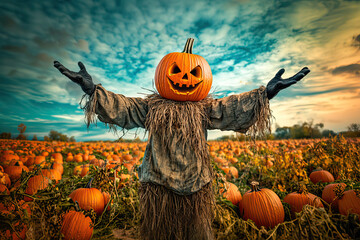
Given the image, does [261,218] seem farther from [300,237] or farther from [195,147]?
[195,147]

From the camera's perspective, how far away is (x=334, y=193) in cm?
300

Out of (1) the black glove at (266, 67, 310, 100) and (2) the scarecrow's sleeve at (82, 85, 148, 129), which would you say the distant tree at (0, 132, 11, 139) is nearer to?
(2) the scarecrow's sleeve at (82, 85, 148, 129)

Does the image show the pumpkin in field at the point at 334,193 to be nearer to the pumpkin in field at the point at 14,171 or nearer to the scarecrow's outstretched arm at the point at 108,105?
the scarecrow's outstretched arm at the point at 108,105

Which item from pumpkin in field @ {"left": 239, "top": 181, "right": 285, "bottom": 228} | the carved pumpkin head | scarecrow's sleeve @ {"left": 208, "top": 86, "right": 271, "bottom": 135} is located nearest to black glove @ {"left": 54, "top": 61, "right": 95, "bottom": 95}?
Answer: the carved pumpkin head

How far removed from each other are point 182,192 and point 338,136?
20.1ft

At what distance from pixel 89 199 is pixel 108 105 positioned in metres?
1.68

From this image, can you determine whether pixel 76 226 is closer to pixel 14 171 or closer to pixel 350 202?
→ pixel 14 171

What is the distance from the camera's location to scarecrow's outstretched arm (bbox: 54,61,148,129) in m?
2.16

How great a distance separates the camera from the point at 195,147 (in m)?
2.31

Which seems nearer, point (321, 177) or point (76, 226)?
point (76, 226)

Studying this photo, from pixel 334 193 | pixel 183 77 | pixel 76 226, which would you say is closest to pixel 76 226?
pixel 76 226

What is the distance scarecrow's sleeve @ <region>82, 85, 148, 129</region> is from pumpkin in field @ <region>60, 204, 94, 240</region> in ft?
4.09

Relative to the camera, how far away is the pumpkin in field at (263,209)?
2.73 m

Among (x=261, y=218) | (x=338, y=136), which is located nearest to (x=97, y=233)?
(x=261, y=218)
